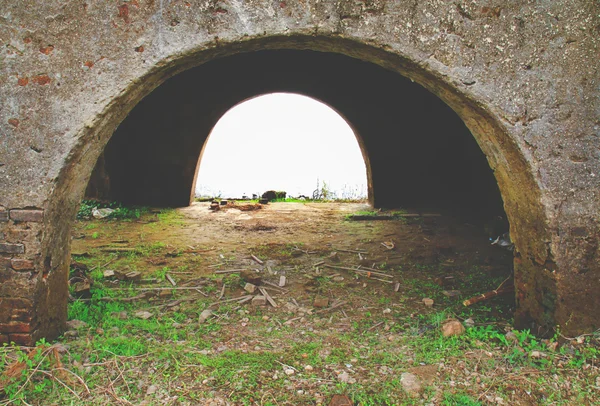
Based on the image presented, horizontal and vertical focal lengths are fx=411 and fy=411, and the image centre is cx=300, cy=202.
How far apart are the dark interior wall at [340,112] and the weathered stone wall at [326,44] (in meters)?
4.31

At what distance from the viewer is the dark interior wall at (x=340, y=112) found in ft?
22.4

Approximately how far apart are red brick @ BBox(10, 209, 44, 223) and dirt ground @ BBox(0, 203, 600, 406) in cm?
72

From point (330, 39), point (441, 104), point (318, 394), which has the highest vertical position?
point (441, 104)

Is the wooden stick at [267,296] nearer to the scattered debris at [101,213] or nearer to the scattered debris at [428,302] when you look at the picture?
the scattered debris at [428,302]

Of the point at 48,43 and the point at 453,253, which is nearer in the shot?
the point at 48,43

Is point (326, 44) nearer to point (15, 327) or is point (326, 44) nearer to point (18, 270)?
point (18, 270)

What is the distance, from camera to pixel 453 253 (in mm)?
4535

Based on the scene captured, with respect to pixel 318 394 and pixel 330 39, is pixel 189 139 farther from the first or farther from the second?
pixel 318 394

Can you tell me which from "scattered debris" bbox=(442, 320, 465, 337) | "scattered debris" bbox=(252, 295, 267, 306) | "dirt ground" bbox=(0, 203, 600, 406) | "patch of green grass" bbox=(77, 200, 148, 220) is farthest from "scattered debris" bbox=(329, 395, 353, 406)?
"patch of green grass" bbox=(77, 200, 148, 220)

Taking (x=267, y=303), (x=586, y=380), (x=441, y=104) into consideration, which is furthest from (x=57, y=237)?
(x=441, y=104)

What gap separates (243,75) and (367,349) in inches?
222

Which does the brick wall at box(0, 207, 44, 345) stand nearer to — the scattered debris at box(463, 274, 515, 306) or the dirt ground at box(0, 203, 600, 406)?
the dirt ground at box(0, 203, 600, 406)

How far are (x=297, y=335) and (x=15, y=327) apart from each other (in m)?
1.66

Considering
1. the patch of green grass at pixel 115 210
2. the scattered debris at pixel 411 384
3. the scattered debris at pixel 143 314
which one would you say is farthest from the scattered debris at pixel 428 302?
the patch of green grass at pixel 115 210
